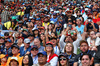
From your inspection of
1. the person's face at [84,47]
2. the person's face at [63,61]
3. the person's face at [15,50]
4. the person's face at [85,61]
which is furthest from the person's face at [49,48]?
the person's face at [85,61]

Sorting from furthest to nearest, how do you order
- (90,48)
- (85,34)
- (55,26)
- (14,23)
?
(14,23)
(55,26)
(85,34)
(90,48)

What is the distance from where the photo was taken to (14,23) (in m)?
12.2

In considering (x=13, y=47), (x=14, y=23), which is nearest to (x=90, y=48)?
Result: (x=13, y=47)

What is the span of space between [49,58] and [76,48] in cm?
107

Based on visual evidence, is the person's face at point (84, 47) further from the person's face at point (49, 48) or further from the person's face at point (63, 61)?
the person's face at point (49, 48)

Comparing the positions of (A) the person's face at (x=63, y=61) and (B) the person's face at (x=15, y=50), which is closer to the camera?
(A) the person's face at (x=63, y=61)

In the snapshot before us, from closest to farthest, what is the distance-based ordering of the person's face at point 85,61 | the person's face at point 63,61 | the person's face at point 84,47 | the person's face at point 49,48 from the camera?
the person's face at point 85,61
the person's face at point 63,61
the person's face at point 84,47
the person's face at point 49,48

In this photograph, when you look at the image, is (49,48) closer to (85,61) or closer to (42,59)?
(42,59)

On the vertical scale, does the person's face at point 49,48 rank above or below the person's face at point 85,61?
above

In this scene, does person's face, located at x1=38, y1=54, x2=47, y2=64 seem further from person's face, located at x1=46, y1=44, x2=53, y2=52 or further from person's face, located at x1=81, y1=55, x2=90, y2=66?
person's face, located at x1=81, y1=55, x2=90, y2=66

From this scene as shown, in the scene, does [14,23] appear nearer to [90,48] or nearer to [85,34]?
[85,34]

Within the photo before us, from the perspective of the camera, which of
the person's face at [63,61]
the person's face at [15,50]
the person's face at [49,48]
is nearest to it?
the person's face at [63,61]

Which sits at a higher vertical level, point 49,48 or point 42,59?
point 49,48

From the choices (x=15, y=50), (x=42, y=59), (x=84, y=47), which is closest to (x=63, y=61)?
(x=42, y=59)
